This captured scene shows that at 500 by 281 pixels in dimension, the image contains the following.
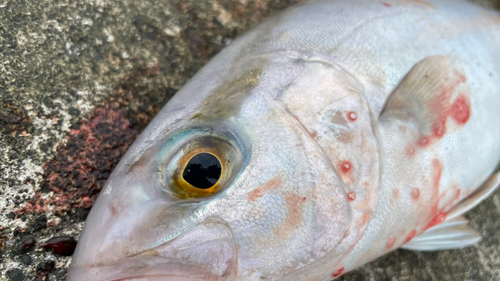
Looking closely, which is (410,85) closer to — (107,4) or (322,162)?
(322,162)

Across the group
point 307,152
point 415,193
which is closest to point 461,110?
point 415,193

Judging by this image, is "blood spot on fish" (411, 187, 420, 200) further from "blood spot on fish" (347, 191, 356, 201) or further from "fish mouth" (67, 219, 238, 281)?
"fish mouth" (67, 219, 238, 281)

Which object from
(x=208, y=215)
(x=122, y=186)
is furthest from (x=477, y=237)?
(x=122, y=186)

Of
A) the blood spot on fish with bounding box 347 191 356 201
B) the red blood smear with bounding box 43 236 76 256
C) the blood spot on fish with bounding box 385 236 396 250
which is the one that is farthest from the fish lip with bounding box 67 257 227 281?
the blood spot on fish with bounding box 385 236 396 250

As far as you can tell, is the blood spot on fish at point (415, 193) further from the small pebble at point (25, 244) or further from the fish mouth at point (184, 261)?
the small pebble at point (25, 244)

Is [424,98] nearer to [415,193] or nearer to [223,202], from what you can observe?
[415,193]

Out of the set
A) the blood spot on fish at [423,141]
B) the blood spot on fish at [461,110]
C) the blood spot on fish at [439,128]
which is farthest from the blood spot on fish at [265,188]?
the blood spot on fish at [461,110]
